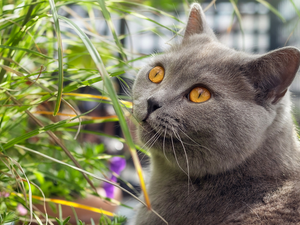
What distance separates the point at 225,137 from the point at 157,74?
31 centimetres

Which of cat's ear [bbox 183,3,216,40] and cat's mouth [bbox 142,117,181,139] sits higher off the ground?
cat's ear [bbox 183,3,216,40]

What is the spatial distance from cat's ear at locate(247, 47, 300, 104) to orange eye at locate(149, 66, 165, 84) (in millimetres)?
266

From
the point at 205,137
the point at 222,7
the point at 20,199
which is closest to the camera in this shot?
the point at 205,137

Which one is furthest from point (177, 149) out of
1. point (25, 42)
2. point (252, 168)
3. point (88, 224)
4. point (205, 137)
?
point (25, 42)

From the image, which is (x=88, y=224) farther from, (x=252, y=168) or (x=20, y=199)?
(x=252, y=168)

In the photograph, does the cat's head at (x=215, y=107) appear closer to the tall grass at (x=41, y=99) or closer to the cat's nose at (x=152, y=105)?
the cat's nose at (x=152, y=105)

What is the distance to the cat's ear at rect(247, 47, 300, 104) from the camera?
Result: 28.9 inches

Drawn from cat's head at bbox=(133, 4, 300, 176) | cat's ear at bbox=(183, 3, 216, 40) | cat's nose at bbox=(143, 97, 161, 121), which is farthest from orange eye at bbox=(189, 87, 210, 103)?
cat's ear at bbox=(183, 3, 216, 40)

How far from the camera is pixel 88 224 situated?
993 mm

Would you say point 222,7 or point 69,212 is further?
point 222,7

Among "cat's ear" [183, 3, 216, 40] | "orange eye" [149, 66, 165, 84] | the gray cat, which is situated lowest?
the gray cat

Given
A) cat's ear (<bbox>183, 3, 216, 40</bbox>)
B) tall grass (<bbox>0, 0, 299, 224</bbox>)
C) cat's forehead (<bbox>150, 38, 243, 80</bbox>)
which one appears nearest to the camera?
tall grass (<bbox>0, 0, 299, 224</bbox>)

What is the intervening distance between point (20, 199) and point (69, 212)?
227 millimetres

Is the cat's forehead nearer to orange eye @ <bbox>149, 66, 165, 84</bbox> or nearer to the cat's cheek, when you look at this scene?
orange eye @ <bbox>149, 66, 165, 84</bbox>
